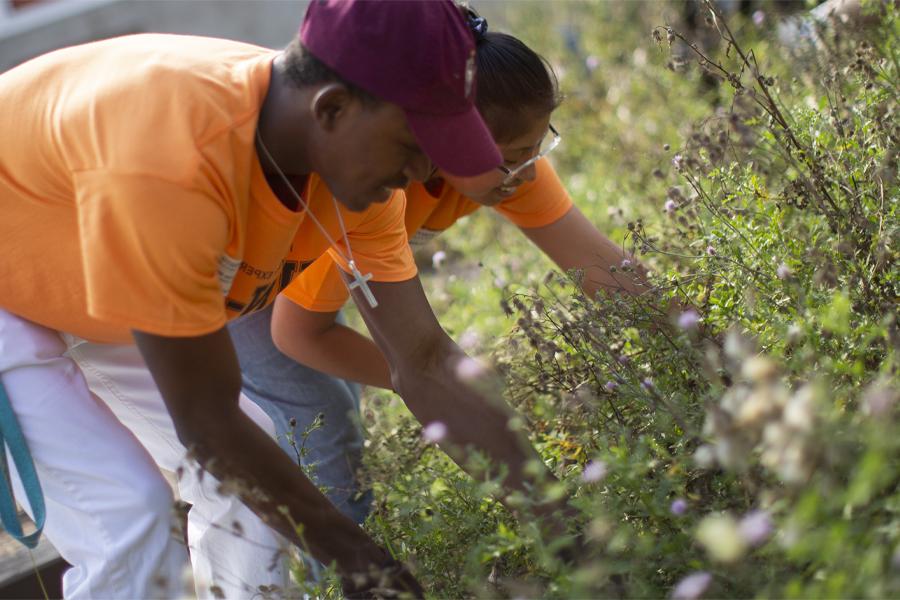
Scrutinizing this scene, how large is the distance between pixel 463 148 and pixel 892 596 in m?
1.03

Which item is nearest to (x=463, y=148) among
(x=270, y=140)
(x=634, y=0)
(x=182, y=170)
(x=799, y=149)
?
(x=270, y=140)

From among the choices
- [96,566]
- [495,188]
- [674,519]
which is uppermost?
[495,188]

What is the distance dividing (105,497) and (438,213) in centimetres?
131

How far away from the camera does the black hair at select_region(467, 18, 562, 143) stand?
8.61ft

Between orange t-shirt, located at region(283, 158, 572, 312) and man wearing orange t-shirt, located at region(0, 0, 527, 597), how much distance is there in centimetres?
54

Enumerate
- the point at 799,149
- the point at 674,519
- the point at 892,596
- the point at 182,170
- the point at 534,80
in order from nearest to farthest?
the point at 892,596 < the point at 182,170 < the point at 674,519 < the point at 799,149 < the point at 534,80

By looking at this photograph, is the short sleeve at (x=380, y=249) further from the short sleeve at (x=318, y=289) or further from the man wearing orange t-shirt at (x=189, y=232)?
the short sleeve at (x=318, y=289)

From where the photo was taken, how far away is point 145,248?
5.80ft

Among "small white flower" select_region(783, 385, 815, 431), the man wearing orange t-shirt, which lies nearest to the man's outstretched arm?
the man wearing orange t-shirt

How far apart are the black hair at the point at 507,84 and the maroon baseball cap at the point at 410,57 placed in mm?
635

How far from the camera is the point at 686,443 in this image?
2.18 meters

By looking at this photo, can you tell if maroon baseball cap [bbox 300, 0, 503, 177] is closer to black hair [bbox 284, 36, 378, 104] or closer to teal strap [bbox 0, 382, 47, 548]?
black hair [bbox 284, 36, 378, 104]

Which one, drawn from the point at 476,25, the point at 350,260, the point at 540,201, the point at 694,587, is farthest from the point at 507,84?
the point at 694,587

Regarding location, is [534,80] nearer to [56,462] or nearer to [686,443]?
[686,443]
